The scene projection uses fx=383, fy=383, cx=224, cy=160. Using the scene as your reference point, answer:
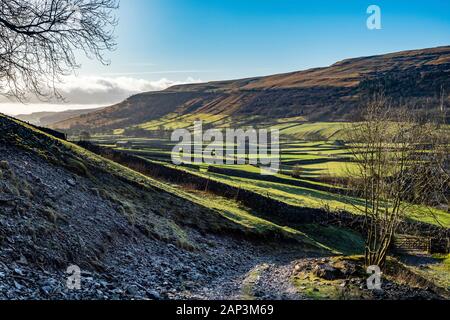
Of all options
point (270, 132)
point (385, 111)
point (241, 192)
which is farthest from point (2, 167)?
point (270, 132)

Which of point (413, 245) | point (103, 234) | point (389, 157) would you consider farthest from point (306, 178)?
point (103, 234)

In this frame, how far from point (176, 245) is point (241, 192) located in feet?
66.5

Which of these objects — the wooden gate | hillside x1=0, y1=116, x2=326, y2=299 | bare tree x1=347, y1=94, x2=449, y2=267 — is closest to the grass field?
bare tree x1=347, y1=94, x2=449, y2=267

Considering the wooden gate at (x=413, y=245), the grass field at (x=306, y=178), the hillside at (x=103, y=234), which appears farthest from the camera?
the grass field at (x=306, y=178)

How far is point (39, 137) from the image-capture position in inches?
944

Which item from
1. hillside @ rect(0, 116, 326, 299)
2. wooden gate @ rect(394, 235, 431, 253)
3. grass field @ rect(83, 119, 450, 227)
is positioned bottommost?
wooden gate @ rect(394, 235, 431, 253)

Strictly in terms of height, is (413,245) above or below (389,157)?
below

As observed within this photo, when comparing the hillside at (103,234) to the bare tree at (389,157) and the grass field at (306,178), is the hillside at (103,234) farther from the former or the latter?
the grass field at (306,178)

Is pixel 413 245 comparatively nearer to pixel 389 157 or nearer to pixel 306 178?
pixel 389 157

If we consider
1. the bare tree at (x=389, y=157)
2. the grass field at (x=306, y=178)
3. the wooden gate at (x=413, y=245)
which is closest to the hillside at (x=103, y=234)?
the bare tree at (x=389, y=157)

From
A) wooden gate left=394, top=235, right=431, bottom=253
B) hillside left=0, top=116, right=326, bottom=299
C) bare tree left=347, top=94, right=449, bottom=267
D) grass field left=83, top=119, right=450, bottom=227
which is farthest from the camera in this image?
grass field left=83, top=119, right=450, bottom=227

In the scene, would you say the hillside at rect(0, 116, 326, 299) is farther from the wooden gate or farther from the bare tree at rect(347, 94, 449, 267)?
the wooden gate
